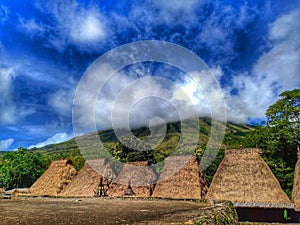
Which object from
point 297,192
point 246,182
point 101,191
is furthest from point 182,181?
point 101,191

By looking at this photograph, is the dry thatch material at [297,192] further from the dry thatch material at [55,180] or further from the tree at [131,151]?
the dry thatch material at [55,180]

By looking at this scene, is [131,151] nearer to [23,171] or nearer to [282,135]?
[282,135]

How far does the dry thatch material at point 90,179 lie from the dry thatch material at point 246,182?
33.4ft

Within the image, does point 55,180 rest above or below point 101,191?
above

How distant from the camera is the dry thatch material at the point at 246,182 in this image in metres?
18.0

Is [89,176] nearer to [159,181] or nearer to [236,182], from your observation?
[159,181]

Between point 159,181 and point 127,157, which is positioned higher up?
point 127,157

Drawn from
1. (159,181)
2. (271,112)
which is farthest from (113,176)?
(271,112)

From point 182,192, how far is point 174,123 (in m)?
144

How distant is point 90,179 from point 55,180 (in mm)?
4543

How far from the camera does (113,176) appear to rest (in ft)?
87.1

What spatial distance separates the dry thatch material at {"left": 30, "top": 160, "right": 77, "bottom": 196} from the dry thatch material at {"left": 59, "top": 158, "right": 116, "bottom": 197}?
1372 mm

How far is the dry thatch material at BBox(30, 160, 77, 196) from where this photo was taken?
27884mm

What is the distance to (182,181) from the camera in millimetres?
21188
